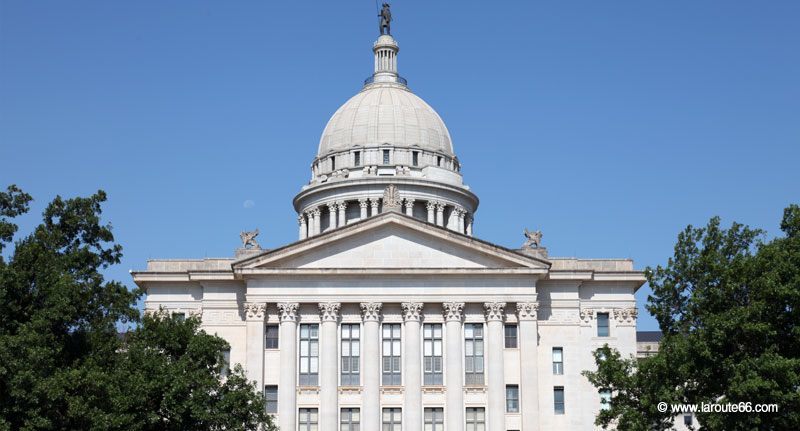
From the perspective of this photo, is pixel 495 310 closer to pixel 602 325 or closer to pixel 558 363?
pixel 558 363

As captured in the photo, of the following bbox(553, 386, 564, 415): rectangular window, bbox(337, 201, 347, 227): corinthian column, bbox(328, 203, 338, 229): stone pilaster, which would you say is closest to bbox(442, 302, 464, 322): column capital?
bbox(553, 386, 564, 415): rectangular window

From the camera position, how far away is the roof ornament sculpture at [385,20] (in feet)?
367

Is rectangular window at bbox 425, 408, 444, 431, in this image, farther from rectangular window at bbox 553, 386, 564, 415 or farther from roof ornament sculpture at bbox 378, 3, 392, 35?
roof ornament sculpture at bbox 378, 3, 392, 35

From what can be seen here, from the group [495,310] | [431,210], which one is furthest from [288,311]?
[431,210]

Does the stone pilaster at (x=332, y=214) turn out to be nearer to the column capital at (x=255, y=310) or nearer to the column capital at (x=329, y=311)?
the column capital at (x=329, y=311)

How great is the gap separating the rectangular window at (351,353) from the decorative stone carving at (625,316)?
1640cm

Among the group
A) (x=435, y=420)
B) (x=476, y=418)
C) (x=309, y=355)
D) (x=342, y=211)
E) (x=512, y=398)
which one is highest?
(x=342, y=211)

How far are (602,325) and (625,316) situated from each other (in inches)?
60.9

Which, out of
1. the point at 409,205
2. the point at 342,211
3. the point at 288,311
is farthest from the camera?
the point at 342,211

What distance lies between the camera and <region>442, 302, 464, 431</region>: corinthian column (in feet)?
239

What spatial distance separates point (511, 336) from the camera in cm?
7500

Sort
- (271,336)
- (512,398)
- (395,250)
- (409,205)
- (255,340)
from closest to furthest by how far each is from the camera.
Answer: (255,340), (512,398), (271,336), (395,250), (409,205)

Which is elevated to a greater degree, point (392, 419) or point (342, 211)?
point (342, 211)

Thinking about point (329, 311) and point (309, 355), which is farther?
point (309, 355)
